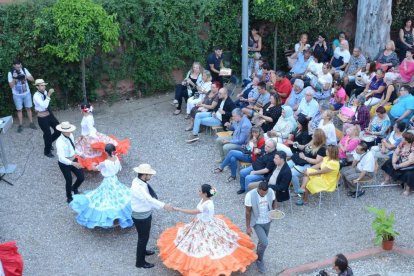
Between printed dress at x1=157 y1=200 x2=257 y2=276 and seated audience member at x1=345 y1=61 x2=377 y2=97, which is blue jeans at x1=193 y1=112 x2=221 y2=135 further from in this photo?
printed dress at x1=157 y1=200 x2=257 y2=276

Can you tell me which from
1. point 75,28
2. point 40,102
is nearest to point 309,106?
point 75,28

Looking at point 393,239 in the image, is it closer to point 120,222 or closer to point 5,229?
point 120,222

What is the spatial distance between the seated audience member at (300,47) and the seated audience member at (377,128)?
427cm

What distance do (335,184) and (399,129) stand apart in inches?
66.2

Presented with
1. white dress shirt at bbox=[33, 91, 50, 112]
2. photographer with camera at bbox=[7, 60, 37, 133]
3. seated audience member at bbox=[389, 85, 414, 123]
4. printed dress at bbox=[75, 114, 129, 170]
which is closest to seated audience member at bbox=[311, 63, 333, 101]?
seated audience member at bbox=[389, 85, 414, 123]

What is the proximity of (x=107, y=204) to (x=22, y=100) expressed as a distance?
4.91 meters

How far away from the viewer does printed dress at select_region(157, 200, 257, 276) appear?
8430mm

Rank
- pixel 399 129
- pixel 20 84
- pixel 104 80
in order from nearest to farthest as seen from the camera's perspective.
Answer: pixel 399 129 < pixel 20 84 < pixel 104 80

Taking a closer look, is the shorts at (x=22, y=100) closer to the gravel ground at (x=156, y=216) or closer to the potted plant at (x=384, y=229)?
the gravel ground at (x=156, y=216)

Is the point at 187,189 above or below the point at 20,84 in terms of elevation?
below

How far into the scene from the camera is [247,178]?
416 inches

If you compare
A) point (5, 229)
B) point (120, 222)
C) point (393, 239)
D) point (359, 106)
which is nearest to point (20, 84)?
point (5, 229)

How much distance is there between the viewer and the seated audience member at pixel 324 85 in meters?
13.2

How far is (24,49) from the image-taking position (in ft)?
45.9
